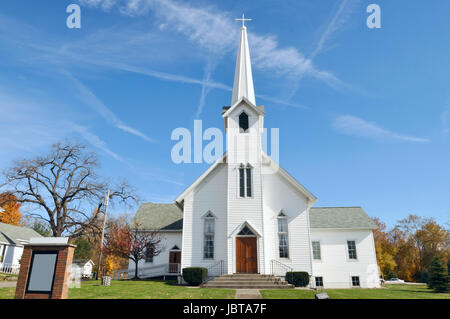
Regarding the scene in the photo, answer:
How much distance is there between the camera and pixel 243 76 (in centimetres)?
2425

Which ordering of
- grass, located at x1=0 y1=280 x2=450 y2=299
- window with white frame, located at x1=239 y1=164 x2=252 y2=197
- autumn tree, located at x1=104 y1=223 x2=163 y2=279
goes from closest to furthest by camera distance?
grass, located at x1=0 y1=280 x2=450 y2=299, window with white frame, located at x1=239 y1=164 x2=252 y2=197, autumn tree, located at x1=104 y1=223 x2=163 y2=279

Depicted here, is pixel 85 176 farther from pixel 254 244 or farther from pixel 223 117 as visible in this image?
pixel 254 244

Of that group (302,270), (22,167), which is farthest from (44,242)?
(22,167)

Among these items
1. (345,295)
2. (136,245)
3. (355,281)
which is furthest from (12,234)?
(345,295)

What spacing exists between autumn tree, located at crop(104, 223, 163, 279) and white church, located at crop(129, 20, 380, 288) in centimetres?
138

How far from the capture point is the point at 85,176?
30.3 m

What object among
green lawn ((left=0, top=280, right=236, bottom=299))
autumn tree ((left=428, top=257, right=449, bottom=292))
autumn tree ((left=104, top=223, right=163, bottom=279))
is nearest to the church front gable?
green lawn ((left=0, top=280, right=236, bottom=299))

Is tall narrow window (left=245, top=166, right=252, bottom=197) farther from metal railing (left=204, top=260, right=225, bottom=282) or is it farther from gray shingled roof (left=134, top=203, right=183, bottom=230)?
gray shingled roof (left=134, top=203, right=183, bottom=230)

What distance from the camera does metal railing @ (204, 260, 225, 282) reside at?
1881cm

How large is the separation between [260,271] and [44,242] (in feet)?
43.0

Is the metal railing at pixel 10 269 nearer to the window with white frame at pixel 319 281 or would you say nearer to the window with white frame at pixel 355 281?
the window with white frame at pixel 319 281

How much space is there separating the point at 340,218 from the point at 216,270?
1362cm
